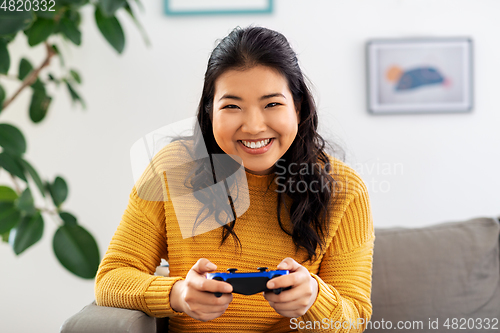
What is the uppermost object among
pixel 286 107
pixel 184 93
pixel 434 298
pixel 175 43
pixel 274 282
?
pixel 175 43

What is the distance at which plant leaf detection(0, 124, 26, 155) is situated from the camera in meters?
1.30

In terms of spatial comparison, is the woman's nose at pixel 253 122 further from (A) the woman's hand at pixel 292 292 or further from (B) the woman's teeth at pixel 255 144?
(A) the woman's hand at pixel 292 292

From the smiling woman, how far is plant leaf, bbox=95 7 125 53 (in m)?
0.58

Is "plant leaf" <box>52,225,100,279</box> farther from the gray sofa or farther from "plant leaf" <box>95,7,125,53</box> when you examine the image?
the gray sofa

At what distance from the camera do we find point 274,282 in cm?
75

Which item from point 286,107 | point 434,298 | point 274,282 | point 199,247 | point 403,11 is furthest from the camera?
point 403,11

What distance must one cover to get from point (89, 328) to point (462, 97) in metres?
1.72

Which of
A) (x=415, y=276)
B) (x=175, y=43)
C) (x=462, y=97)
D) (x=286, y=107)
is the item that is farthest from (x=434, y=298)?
(x=175, y=43)

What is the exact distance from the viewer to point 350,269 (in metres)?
1.01

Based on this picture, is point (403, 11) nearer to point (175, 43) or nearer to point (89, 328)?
point (175, 43)

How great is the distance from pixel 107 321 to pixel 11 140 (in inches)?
29.5

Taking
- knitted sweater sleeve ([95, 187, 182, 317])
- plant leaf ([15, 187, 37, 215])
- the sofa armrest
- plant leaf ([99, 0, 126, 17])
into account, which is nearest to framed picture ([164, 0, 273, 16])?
plant leaf ([99, 0, 126, 17])

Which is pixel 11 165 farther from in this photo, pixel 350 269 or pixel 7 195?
pixel 350 269

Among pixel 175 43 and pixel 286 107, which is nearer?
pixel 286 107
